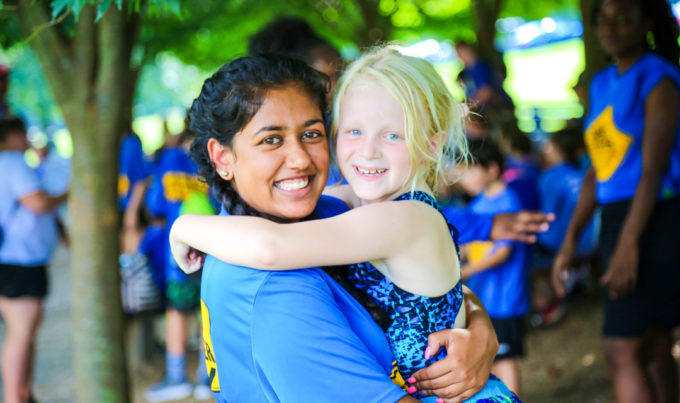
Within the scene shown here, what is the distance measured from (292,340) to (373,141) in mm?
700

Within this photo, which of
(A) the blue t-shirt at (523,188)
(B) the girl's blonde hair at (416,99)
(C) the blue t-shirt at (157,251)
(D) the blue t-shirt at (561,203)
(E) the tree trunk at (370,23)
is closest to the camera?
(B) the girl's blonde hair at (416,99)

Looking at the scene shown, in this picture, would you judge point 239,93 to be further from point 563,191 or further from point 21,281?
point 563,191

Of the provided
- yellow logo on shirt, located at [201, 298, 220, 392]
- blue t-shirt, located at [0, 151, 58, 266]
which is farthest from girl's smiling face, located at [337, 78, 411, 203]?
blue t-shirt, located at [0, 151, 58, 266]

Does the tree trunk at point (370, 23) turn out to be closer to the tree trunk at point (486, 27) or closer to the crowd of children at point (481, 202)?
the tree trunk at point (486, 27)

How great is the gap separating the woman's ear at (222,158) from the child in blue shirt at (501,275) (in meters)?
2.71

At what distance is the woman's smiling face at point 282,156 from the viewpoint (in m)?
1.74

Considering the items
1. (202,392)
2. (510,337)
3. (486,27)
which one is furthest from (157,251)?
(486,27)

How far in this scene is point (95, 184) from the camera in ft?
11.2

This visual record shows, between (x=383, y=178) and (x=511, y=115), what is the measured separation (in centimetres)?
712

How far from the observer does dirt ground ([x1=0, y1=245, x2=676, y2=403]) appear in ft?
17.2

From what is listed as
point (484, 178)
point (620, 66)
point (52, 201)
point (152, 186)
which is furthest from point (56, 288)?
point (620, 66)

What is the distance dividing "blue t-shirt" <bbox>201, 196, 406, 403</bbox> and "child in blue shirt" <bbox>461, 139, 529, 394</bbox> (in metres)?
2.84

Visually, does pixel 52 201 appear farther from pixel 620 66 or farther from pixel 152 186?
pixel 620 66

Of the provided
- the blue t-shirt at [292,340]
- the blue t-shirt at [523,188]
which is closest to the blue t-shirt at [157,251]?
the blue t-shirt at [523,188]
